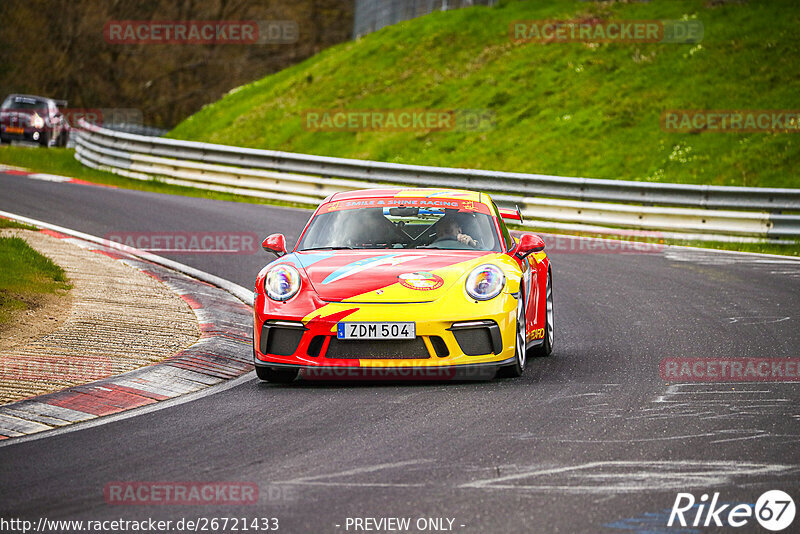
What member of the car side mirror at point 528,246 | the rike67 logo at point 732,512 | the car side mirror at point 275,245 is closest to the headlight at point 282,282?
the car side mirror at point 275,245

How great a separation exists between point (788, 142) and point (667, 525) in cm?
1876

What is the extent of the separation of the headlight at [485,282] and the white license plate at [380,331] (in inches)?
21.4

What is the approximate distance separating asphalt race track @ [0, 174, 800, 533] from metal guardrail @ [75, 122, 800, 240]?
8586 millimetres

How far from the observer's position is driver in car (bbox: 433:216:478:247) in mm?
8719

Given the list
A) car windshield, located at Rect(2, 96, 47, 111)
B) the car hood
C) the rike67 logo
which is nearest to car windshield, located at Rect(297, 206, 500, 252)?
the car hood

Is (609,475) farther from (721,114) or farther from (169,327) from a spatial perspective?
(721,114)

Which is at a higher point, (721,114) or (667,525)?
(721,114)

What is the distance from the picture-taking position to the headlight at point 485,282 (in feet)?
25.4

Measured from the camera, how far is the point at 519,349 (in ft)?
25.9

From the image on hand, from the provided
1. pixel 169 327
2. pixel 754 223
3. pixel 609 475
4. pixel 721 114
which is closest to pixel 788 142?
pixel 721 114

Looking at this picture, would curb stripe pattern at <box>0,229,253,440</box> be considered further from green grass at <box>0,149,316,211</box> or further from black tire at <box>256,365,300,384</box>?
green grass at <box>0,149,316,211</box>

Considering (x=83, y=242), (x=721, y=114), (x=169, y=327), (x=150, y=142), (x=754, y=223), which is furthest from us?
(x=150, y=142)

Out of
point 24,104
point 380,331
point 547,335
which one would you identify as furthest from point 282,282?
point 24,104

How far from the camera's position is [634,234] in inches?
743
